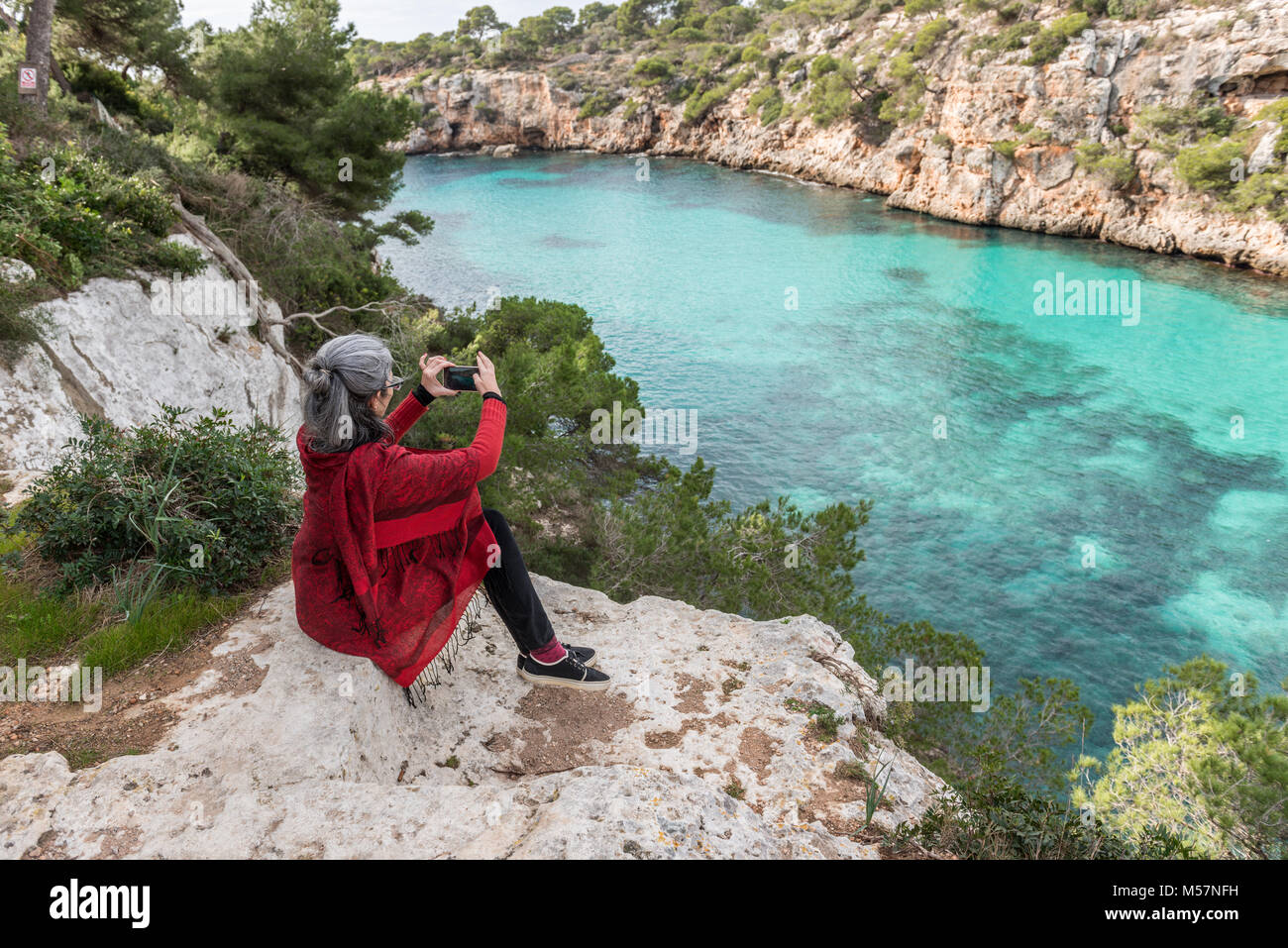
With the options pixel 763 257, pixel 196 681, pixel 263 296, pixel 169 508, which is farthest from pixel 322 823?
pixel 763 257

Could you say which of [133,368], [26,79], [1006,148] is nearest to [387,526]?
[133,368]

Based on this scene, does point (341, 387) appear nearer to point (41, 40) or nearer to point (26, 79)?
point (26, 79)

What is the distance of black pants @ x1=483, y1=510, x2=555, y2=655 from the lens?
15.2 ft

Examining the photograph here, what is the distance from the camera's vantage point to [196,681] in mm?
3959

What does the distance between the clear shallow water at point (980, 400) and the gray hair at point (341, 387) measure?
1281 cm

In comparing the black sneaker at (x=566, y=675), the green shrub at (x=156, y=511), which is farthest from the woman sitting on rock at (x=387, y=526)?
the green shrub at (x=156, y=511)

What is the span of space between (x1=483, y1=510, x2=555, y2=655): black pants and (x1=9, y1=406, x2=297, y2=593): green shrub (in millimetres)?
1768

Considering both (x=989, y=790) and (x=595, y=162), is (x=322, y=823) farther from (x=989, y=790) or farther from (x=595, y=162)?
(x=595, y=162)

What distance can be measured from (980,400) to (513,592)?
74.3 feet

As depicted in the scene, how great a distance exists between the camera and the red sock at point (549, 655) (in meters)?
4.88

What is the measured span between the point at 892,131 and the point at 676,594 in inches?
2016

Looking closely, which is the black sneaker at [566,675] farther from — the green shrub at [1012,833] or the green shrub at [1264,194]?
the green shrub at [1264,194]
